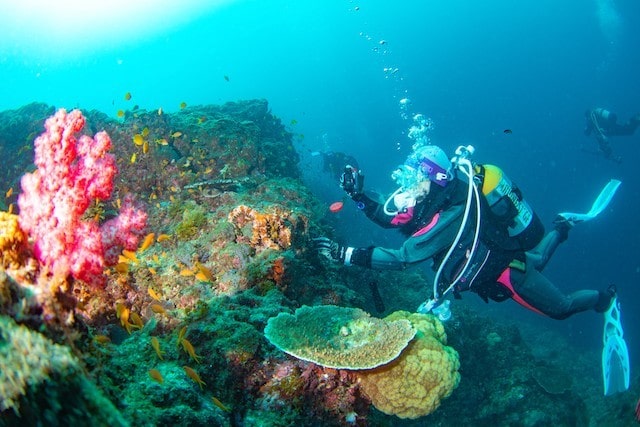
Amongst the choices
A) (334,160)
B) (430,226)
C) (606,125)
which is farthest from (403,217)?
(606,125)

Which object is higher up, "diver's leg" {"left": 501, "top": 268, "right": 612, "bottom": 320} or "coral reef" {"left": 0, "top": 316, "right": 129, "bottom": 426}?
"coral reef" {"left": 0, "top": 316, "right": 129, "bottom": 426}

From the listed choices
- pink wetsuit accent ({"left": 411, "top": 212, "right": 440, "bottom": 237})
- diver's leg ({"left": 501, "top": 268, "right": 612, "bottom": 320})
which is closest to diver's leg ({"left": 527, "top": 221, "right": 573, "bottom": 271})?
diver's leg ({"left": 501, "top": 268, "right": 612, "bottom": 320})

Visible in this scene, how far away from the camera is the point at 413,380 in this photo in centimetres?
356

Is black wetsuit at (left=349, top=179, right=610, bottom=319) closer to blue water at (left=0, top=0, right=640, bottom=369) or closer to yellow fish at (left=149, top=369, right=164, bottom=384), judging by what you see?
yellow fish at (left=149, top=369, right=164, bottom=384)

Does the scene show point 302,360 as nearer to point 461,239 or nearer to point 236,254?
point 236,254

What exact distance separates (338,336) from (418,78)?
337ft

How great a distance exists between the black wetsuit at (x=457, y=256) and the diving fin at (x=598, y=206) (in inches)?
69.9

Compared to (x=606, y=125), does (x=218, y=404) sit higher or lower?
higher

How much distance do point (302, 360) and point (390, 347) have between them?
Result: 874 mm

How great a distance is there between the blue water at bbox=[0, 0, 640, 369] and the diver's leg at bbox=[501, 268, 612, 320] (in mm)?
12779

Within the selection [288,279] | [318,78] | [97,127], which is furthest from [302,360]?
[318,78]

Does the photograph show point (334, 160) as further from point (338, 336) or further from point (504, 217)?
point (338, 336)

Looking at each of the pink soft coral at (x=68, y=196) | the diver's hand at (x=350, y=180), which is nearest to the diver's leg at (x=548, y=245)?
the diver's hand at (x=350, y=180)

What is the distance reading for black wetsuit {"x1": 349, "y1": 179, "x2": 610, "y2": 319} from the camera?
4957mm
